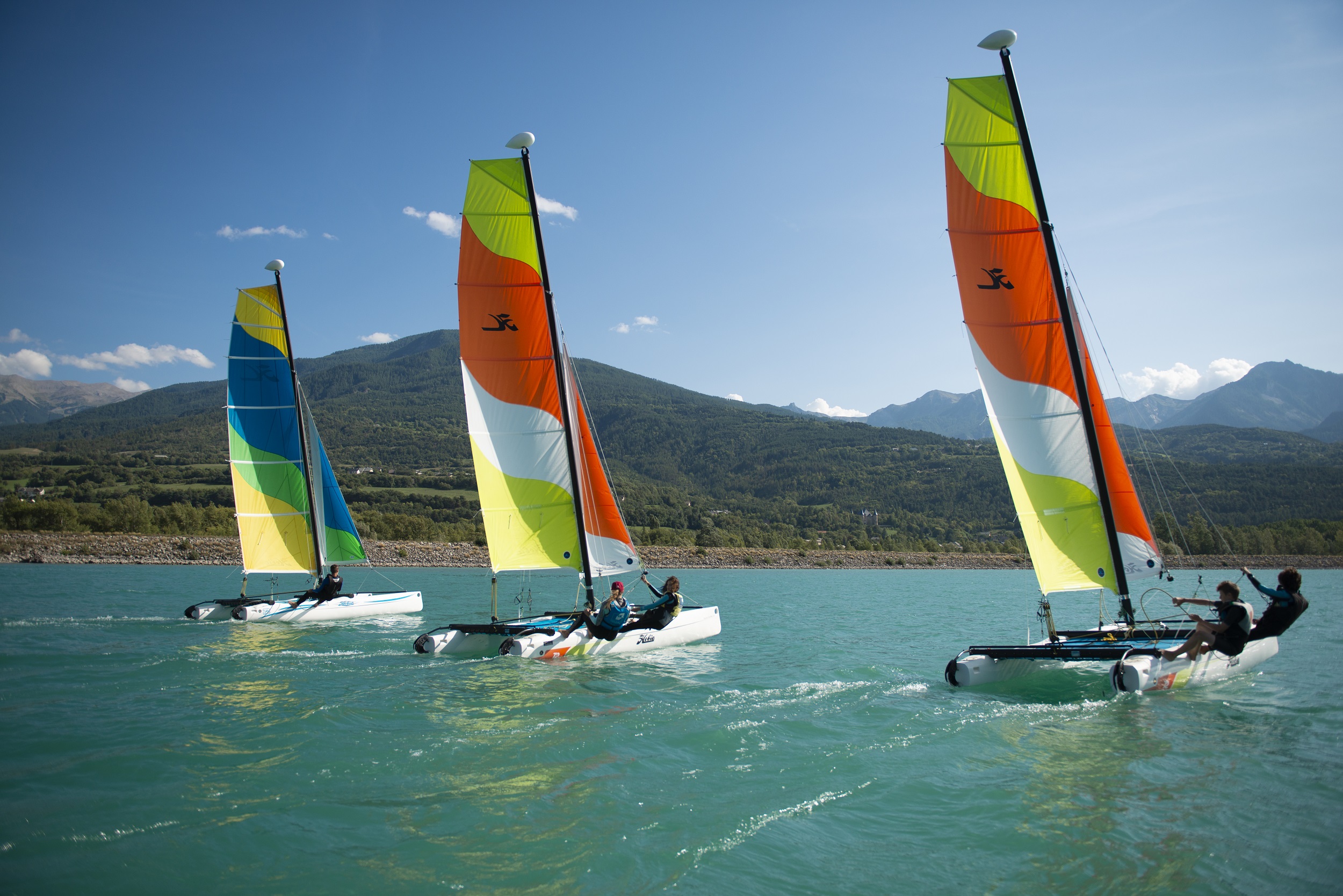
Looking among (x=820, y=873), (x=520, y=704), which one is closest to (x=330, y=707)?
(x=520, y=704)

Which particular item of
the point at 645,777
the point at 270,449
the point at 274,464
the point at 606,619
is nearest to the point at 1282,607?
the point at 645,777

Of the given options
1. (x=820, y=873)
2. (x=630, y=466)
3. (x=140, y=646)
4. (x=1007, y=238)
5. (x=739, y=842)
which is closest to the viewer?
(x=820, y=873)

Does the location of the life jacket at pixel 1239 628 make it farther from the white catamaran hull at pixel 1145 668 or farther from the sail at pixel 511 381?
the sail at pixel 511 381

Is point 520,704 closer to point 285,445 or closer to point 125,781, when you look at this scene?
point 125,781

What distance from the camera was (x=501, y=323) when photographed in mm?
14617

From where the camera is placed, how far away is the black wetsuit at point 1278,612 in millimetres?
10336

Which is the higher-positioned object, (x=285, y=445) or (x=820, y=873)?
(x=285, y=445)

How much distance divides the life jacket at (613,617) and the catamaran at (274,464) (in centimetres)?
992

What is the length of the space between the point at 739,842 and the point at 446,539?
5883cm

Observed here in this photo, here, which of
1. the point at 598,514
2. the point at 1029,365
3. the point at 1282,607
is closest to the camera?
the point at 1282,607

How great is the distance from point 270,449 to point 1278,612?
22540 mm

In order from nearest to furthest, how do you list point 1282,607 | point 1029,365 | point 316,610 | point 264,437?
point 1282,607 → point 1029,365 → point 316,610 → point 264,437

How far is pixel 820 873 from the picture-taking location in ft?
17.8

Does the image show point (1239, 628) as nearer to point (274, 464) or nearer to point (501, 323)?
point (501, 323)
